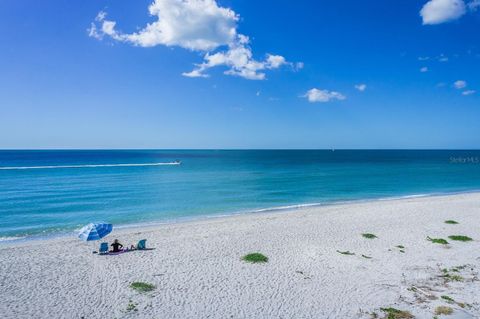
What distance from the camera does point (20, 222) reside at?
25250 millimetres

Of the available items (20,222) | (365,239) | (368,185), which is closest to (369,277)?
(365,239)

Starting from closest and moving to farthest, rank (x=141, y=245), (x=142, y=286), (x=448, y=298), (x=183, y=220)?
(x=448, y=298) < (x=142, y=286) < (x=141, y=245) < (x=183, y=220)

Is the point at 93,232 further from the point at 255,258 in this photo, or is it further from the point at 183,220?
the point at 183,220

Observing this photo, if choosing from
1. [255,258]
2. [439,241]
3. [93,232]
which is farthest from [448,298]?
[93,232]

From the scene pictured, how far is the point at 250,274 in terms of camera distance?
1465 centimetres

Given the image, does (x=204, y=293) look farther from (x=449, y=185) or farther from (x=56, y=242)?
(x=449, y=185)

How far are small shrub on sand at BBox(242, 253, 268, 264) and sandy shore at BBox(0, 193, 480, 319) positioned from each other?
43 cm

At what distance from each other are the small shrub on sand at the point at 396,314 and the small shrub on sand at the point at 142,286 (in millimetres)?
8793

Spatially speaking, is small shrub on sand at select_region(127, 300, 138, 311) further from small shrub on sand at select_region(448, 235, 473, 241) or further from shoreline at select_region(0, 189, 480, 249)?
small shrub on sand at select_region(448, 235, 473, 241)

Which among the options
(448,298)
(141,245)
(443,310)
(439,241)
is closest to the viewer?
(443,310)

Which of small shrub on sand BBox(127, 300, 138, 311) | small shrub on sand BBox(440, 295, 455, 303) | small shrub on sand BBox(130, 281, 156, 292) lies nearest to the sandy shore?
small shrub on sand BBox(127, 300, 138, 311)

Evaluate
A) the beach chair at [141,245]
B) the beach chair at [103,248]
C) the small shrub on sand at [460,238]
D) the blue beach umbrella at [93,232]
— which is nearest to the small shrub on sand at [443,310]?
the small shrub on sand at [460,238]

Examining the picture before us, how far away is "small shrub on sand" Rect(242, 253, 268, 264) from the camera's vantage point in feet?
53.1

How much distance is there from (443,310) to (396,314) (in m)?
1.68
